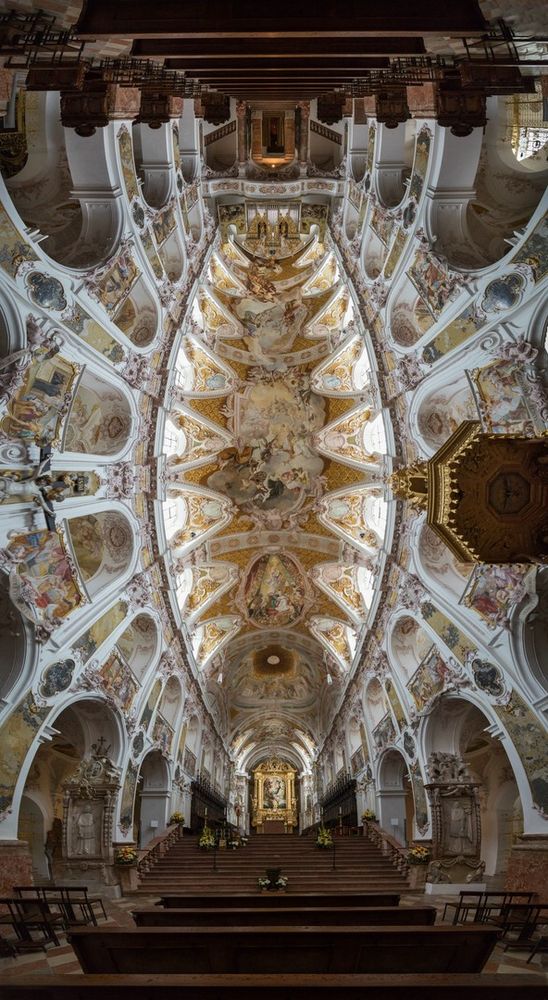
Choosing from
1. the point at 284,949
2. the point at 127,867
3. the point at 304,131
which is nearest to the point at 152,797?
the point at 127,867

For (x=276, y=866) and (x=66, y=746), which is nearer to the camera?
(x=276, y=866)

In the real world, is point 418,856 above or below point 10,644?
below

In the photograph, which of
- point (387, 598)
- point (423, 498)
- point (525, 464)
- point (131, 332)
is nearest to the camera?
point (525, 464)

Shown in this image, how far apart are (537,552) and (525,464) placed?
52.8 inches

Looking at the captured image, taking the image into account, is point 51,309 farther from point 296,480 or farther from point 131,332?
point 296,480

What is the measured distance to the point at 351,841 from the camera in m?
21.3

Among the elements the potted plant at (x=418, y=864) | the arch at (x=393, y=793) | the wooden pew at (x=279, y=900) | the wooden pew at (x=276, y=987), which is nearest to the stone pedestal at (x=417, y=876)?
the potted plant at (x=418, y=864)

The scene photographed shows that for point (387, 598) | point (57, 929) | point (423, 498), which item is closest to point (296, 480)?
point (387, 598)

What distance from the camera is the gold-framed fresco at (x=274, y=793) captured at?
46.3 m

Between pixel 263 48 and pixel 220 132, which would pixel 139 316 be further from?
pixel 263 48

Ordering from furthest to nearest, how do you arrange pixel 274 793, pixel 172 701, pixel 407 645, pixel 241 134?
pixel 274 793, pixel 172 701, pixel 407 645, pixel 241 134

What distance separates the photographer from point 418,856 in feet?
51.5

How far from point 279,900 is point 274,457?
17922mm

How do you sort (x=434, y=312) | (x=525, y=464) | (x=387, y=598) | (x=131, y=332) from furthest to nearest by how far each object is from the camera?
1. (x=387, y=598)
2. (x=131, y=332)
3. (x=434, y=312)
4. (x=525, y=464)
